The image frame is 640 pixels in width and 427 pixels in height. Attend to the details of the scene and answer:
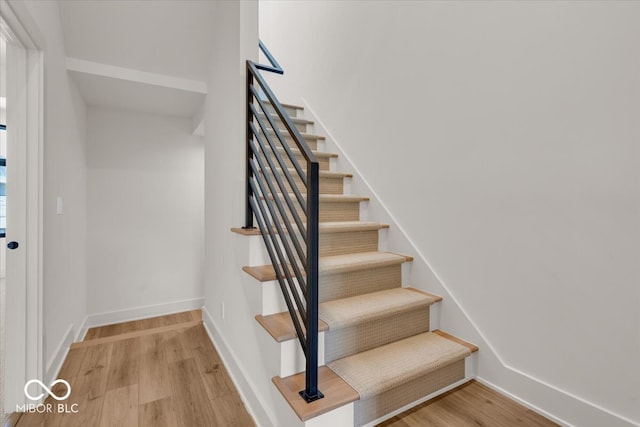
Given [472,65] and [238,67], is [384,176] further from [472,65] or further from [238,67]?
[238,67]

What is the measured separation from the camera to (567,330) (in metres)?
1.35

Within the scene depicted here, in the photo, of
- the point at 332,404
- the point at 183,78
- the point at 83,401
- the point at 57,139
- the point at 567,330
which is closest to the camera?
the point at 332,404

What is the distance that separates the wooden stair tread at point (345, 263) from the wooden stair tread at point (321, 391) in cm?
45

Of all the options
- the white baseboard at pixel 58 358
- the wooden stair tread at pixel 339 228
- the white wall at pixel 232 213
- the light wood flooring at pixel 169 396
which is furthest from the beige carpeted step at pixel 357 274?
the white baseboard at pixel 58 358

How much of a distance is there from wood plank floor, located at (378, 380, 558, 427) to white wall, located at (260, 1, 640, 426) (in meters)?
0.08

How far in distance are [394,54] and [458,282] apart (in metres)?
1.65

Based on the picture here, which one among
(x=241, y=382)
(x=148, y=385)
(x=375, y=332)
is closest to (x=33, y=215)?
(x=148, y=385)

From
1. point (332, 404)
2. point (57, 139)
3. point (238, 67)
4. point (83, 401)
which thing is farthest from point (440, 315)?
point (57, 139)

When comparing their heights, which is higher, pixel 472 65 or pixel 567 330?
pixel 472 65

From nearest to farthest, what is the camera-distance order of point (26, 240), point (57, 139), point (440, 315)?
point (26, 240)
point (440, 315)
point (57, 139)

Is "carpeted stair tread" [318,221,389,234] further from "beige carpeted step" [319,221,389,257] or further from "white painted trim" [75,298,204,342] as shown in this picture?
"white painted trim" [75,298,204,342]

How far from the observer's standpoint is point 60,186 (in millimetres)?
2156

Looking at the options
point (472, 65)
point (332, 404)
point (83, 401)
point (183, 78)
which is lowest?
point (83, 401)

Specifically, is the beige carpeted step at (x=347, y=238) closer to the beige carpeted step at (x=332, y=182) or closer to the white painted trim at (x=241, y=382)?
the beige carpeted step at (x=332, y=182)
